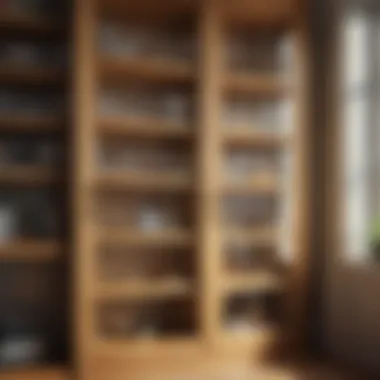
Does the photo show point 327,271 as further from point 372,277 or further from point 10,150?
point 10,150

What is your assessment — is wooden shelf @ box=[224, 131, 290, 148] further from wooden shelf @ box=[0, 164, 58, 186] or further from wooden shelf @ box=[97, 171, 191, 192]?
wooden shelf @ box=[0, 164, 58, 186]

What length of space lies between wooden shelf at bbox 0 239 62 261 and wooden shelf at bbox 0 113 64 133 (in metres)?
0.49

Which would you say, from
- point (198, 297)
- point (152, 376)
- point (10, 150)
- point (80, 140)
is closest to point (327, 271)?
point (198, 297)

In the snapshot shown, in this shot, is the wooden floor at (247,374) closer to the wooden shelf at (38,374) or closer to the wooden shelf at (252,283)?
the wooden shelf at (38,374)

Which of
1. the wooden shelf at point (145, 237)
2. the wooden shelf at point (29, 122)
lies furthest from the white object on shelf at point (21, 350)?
the wooden shelf at point (29, 122)

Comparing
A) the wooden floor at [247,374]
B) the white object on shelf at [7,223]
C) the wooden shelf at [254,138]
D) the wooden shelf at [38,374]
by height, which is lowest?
the wooden floor at [247,374]

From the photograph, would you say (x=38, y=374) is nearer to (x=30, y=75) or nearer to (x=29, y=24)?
(x=30, y=75)

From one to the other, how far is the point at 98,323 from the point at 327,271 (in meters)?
1.08

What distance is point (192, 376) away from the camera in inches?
106

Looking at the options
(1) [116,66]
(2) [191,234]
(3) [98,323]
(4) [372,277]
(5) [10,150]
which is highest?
(1) [116,66]

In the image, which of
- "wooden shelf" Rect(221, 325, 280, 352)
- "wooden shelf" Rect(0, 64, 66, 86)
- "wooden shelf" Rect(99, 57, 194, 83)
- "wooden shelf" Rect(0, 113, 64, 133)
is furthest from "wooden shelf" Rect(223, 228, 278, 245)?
"wooden shelf" Rect(0, 64, 66, 86)

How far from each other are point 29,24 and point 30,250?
3.10 feet

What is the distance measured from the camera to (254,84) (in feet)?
9.87

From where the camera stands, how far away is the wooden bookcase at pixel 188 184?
2.73m
